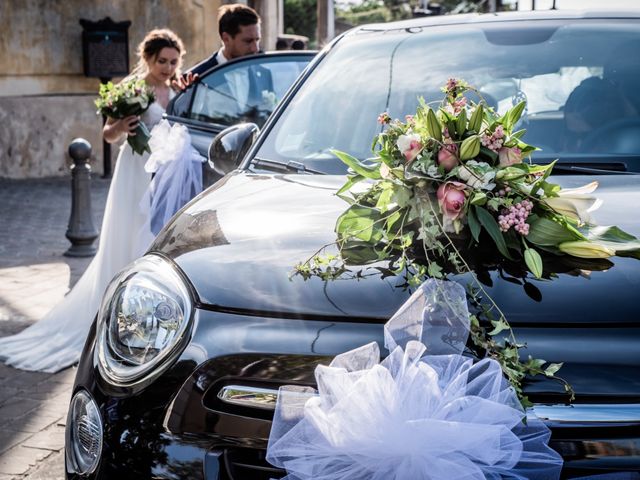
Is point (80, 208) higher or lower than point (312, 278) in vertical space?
lower

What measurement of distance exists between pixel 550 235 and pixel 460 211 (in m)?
0.22

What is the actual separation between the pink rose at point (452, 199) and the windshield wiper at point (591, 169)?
0.90 metres

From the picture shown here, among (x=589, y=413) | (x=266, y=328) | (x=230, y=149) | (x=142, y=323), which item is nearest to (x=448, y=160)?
(x=266, y=328)

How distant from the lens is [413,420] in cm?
200

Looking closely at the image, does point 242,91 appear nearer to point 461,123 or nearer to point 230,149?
point 230,149

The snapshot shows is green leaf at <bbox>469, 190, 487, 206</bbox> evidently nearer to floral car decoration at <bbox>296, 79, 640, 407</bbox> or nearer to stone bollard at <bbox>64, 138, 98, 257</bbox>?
floral car decoration at <bbox>296, 79, 640, 407</bbox>

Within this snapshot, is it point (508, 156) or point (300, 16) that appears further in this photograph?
point (300, 16)

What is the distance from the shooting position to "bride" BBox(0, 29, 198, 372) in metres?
5.80

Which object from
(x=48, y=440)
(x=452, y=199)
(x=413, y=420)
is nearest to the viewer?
(x=413, y=420)

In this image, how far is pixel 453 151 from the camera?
2547mm

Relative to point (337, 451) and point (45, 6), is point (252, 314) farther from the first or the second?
point (45, 6)

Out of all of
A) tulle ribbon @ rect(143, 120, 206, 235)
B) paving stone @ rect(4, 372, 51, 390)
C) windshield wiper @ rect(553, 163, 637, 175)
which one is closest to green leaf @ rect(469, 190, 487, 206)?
windshield wiper @ rect(553, 163, 637, 175)

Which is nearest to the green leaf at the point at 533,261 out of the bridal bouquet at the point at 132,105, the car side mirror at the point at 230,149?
the car side mirror at the point at 230,149

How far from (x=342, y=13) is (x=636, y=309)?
70664 millimetres
